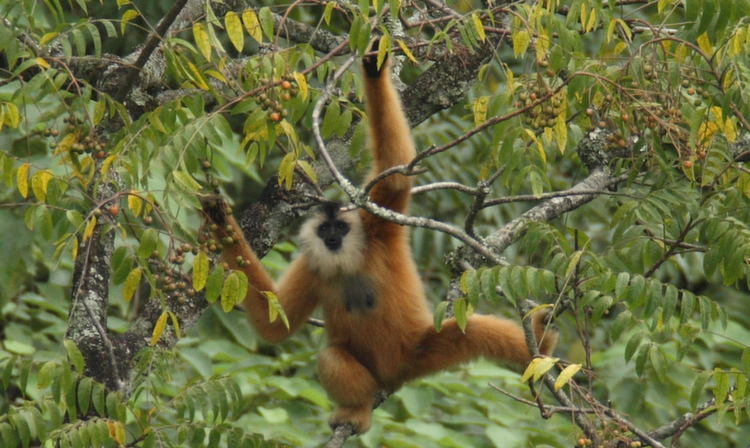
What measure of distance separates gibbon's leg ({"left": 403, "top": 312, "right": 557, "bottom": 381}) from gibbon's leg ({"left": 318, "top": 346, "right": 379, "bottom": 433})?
382 millimetres

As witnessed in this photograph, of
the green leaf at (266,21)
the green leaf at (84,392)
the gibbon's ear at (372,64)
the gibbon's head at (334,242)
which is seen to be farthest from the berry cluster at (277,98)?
the gibbon's head at (334,242)

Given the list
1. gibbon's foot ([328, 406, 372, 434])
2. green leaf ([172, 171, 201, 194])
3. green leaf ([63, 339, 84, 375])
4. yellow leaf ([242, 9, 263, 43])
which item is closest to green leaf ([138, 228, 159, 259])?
green leaf ([172, 171, 201, 194])

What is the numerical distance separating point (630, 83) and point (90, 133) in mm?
2596

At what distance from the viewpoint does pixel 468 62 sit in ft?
20.5

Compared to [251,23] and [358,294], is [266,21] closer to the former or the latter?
[251,23]

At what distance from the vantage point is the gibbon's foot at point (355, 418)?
681 cm

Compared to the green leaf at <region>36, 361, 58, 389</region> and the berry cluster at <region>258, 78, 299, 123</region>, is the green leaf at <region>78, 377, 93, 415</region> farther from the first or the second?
the berry cluster at <region>258, 78, 299, 123</region>

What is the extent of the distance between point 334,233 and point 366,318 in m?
0.74

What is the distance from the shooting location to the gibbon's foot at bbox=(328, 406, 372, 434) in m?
6.81

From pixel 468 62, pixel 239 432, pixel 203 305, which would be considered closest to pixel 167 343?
pixel 203 305

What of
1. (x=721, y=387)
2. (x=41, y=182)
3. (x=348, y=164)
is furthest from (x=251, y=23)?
(x=721, y=387)

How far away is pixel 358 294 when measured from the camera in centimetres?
716

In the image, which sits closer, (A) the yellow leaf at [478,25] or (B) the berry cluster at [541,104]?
(A) the yellow leaf at [478,25]

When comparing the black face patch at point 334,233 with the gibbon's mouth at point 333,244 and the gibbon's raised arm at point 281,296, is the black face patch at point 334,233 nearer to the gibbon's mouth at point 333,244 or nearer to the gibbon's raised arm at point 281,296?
the gibbon's mouth at point 333,244
